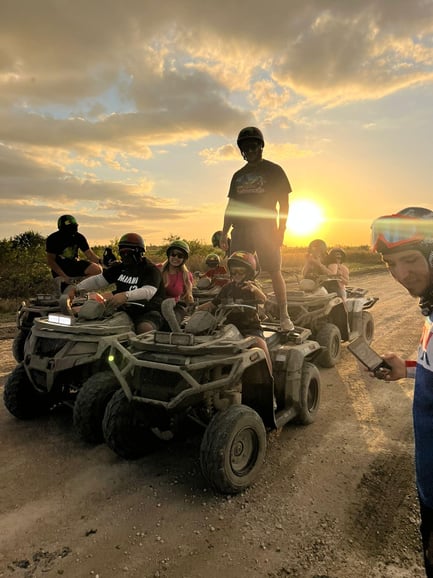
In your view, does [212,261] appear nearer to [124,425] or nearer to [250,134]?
[250,134]

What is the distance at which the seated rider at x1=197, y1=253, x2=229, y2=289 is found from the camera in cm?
888

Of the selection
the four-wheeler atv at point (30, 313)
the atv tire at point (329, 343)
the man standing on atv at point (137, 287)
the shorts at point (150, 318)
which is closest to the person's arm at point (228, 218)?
the man standing on atv at point (137, 287)

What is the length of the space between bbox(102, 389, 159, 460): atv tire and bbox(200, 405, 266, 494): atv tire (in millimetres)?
682

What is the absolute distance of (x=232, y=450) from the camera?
3.76 m

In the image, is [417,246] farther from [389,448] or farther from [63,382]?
[63,382]

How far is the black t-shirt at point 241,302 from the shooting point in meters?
4.78

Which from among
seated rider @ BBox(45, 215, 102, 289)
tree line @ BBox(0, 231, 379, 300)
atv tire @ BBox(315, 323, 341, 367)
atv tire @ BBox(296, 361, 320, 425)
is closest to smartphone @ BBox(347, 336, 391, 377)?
atv tire @ BBox(296, 361, 320, 425)

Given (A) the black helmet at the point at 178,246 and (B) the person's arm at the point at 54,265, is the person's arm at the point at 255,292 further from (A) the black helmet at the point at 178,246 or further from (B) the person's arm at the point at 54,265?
(B) the person's arm at the point at 54,265

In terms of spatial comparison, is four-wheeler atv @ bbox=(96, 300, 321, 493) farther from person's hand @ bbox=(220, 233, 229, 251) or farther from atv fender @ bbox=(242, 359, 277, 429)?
person's hand @ bbox=(220, 233, 229, 251)

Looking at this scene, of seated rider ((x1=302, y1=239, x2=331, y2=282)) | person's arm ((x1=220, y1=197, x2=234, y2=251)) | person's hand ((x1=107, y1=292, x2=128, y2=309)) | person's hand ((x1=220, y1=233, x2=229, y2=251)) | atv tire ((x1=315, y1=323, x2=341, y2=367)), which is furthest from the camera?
seated rider ((x1=302, y1=239, x2=331, y2=282))

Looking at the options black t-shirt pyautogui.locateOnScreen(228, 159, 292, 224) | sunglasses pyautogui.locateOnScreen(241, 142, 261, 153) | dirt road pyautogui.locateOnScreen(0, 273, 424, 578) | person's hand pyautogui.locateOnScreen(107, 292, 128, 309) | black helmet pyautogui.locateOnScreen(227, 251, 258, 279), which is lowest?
dirt road pyautogui.locateOnScreen(0, 273, 424, 578)

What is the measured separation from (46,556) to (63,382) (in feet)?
6.97

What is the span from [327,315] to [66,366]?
499 cm

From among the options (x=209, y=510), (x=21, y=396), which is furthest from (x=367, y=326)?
(x=21, y=396)
